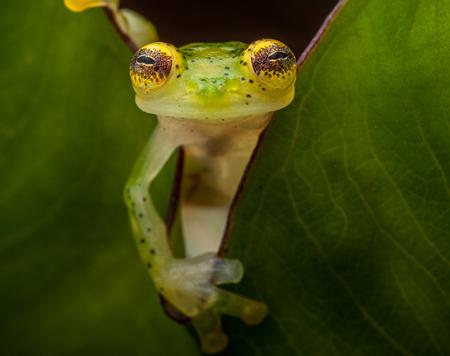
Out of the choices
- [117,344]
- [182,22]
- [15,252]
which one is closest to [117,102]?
[15,252]

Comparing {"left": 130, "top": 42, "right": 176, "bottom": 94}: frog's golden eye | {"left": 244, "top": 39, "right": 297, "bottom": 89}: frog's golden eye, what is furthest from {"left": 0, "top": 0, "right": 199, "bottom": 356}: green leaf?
{"left": 244, "top": 39, "right": 297, "bottom": 89}: frog's golden eye

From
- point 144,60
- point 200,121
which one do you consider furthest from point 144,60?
point 200,121

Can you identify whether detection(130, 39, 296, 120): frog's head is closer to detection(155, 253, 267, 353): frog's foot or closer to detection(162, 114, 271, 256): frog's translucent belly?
detection(162, 114, 271, 256): frog's translucent belly

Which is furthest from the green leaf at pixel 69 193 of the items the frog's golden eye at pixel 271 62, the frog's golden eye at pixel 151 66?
the frog's golden eye at pixel 271 62

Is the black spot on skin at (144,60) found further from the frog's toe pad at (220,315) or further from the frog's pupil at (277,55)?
the frog's toe pad at (220,315)

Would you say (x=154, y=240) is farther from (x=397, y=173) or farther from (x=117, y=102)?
(x=397, y=173)

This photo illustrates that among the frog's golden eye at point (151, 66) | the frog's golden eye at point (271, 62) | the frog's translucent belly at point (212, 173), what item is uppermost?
the frog's golden eye at point (151, 66)
